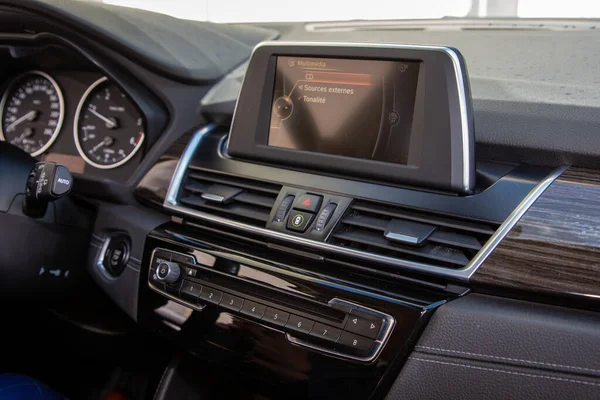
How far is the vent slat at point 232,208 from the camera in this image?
1159mm

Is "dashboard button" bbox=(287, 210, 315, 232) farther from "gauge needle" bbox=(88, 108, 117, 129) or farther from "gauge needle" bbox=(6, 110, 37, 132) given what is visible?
"gauge needle" bbox=(6, 110, 37, 132)

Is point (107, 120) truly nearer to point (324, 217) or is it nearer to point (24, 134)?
point (24, 134)

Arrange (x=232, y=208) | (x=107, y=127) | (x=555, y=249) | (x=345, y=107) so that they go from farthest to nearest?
(x=107, y=127), (x=232, y=208), (x=345, y=107), (x=555, y=249)

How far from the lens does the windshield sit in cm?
143

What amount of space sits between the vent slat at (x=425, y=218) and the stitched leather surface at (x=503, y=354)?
0.11 meters

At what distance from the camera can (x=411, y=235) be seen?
3.22 feet

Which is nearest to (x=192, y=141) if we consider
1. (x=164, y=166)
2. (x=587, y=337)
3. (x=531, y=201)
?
(x=164, y=166)

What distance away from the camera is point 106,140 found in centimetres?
159

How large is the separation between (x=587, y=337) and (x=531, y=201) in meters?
0.22

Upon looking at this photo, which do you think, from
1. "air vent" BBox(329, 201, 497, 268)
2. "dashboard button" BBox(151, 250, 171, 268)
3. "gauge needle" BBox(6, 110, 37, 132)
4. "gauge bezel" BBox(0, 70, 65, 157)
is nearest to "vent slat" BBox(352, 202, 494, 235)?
"air vent" BBox(329, 201, 497, 268)

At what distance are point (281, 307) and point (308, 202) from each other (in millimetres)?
202

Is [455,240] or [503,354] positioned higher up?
[455,240]

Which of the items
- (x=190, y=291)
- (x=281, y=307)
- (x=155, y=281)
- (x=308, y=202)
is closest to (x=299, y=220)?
(x=308, y=202)

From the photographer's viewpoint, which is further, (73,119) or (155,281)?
(73,119)
